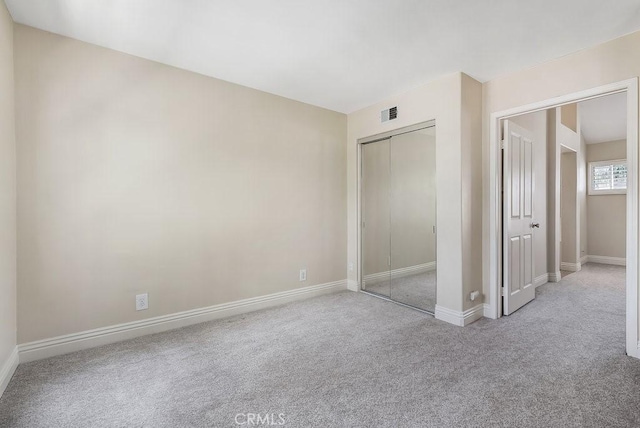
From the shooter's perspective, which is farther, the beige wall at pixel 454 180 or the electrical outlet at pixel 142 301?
the beige wall at pixel 454 180

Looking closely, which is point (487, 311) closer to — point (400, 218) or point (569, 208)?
point (400, 218)

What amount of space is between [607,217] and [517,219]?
4438 mm

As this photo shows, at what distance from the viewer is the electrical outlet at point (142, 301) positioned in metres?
2.54

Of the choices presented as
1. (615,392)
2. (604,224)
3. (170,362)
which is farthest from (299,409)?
(604,224)

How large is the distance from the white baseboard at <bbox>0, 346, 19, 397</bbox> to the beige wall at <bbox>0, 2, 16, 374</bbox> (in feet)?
0.10

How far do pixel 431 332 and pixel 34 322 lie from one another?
10.1ft

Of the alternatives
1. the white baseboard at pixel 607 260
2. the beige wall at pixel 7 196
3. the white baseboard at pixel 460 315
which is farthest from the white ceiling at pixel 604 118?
the beige wall at pixel 7 196

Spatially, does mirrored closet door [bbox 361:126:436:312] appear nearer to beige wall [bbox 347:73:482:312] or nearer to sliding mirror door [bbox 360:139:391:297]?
sliding mirror door [bbox 360:139:391:297]

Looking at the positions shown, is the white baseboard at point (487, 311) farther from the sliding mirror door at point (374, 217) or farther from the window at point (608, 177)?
the window at point (608, 177)

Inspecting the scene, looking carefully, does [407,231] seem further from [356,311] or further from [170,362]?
[170,362]

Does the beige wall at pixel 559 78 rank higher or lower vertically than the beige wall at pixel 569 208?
higher

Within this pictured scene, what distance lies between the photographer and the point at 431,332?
2.63 metres

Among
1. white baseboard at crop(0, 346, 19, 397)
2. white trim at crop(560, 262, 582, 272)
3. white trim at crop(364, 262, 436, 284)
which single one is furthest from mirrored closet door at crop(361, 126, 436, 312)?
white trim at crop(560, 262, 582, 272)

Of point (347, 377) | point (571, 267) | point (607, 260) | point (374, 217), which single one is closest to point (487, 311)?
point (374, 217)
